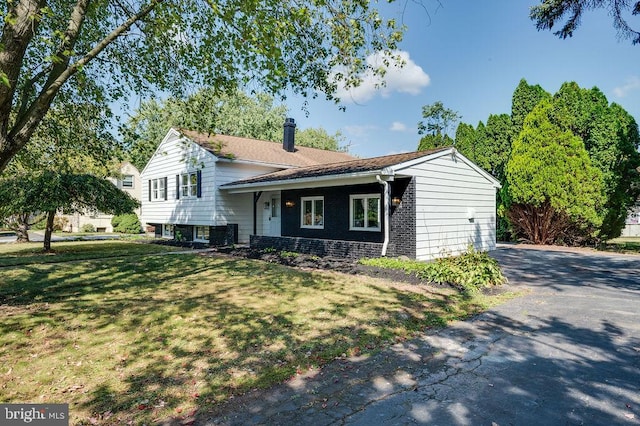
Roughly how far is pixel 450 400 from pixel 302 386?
1.41 m

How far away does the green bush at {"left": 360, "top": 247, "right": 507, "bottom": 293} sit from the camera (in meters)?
8.09

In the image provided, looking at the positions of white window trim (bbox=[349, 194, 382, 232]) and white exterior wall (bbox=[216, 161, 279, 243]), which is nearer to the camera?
white window trim (bbox=[349, 194, 382, 232])

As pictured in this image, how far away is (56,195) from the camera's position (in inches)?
516

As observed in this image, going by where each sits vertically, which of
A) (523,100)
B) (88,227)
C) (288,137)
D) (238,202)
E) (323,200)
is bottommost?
(88,227)

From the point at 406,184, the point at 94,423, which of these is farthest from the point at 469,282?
the point at 94,423

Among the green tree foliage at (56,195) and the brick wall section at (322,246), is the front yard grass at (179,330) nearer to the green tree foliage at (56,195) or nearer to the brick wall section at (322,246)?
the brick wall section at (322,246)

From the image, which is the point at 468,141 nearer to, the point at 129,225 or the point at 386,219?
the point at 386,219

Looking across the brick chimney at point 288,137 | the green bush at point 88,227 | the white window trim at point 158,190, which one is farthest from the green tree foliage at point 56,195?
the green bush at point 88,227

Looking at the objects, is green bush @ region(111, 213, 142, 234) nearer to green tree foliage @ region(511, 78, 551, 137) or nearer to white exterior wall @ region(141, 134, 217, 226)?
white exterior wall @ region(141, 134, 217, 226)

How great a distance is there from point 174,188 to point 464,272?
16.8m

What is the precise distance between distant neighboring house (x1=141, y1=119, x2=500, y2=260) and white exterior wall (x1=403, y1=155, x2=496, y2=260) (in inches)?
1.4

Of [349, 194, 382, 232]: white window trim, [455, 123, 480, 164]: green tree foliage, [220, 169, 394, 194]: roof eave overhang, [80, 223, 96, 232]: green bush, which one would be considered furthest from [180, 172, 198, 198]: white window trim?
[80, 223, 96, 232]: green bush

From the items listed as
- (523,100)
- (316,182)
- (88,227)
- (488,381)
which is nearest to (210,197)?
(316,182)

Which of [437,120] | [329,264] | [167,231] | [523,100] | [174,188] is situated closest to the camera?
[329,264]
